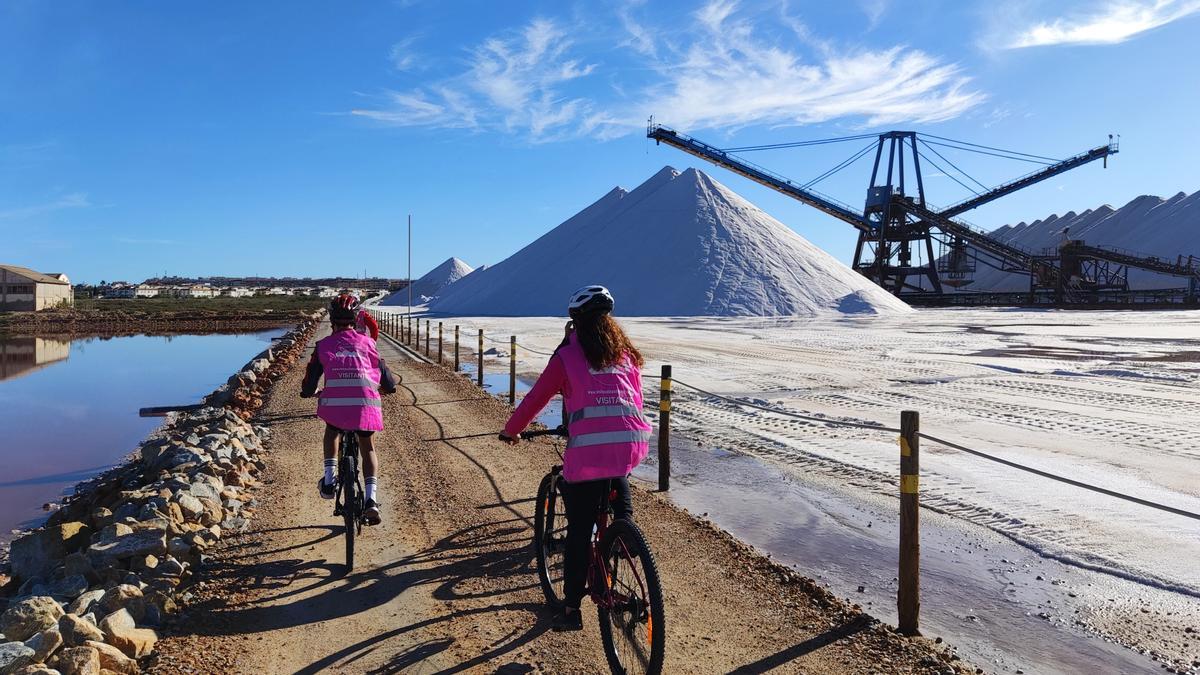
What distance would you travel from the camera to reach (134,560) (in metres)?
4.92

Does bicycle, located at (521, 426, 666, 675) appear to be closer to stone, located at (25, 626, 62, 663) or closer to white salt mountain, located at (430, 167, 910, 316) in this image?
stone, located at (25, 626, 62, 663)

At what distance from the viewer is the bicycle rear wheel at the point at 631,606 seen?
122 inches

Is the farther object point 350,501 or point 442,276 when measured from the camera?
point 442,276

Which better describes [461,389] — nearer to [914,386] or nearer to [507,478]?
[507,478]

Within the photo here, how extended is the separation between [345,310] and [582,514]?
102 inches

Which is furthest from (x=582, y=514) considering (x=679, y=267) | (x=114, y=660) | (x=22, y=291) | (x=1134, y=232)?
(x=1134, y=232)

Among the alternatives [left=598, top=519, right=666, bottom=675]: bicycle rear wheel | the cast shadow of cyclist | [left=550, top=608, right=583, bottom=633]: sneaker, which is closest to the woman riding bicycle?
[left=598, top=519, right=666, bottom=675]: bicycle rear wheel

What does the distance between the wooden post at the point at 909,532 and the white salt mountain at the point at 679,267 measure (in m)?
38.3

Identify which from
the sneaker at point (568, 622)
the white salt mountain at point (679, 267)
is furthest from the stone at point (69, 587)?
the white salt mountain at point (679, 267)

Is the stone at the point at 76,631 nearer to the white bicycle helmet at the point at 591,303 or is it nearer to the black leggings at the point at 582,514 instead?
the black leggings at the point at 582,514

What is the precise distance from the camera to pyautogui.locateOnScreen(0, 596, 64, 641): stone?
3748 mm

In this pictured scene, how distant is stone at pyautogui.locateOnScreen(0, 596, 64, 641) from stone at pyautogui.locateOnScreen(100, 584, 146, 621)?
22 cm

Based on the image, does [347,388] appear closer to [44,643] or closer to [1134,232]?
[44,643]

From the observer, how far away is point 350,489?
4.96m
